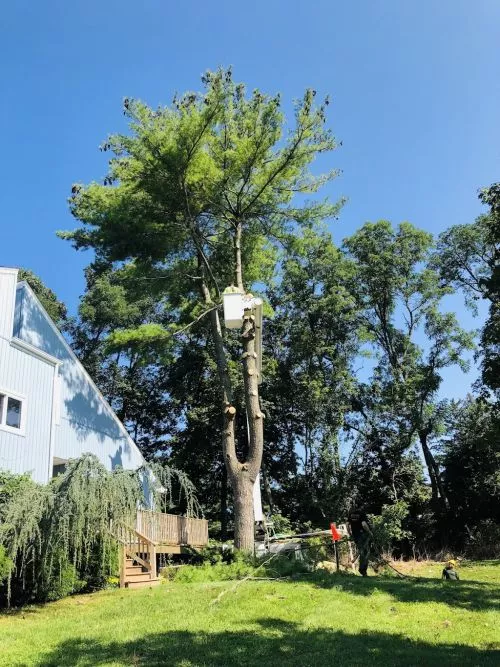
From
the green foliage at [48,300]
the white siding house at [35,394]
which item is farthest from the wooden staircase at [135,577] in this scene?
the green foliage at [48,300]

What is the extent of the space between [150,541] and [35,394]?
4811 mm

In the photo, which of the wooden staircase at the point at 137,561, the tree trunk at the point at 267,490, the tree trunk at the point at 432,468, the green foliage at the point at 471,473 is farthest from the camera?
the tree trunk at the point at 432,468

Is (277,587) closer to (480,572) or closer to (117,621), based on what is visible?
(117,621)

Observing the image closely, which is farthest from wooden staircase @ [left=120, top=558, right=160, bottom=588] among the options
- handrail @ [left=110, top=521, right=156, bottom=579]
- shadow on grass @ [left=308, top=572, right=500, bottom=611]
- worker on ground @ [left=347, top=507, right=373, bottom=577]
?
worker on ground @ [left=347, top=507, right=373, bottom=577]

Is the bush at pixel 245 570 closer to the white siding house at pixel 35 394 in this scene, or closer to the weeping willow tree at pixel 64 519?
the weeping willow tree at pixel 64 519

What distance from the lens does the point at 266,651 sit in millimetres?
5812

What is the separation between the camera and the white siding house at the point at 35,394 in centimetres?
1356

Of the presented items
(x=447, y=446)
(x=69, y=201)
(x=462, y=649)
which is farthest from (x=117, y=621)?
(x=447, y=446)

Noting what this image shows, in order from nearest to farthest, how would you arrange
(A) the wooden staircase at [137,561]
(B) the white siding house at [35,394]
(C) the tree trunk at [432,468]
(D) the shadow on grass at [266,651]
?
(D) the shadow on grass at [266,651] → (A) the wooden staircase at [137,561] → (B) the white siding house at [35,394] → (C) the tree trunk at [432,468]

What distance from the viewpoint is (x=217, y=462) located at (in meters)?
32.3

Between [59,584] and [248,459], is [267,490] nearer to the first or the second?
[248,459]

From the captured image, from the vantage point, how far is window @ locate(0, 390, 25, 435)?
43.6ft

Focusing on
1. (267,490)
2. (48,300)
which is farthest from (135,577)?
(48,300)

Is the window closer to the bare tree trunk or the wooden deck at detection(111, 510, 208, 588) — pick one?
the wooden deck at detection(111, 510, 208, 588)
